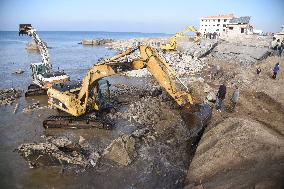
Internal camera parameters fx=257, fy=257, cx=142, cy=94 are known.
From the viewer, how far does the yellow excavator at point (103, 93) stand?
10.4m

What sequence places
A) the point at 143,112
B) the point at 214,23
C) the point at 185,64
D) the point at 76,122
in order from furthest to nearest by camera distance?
the point at 214,23 < the point at 185,64 < the point at 143,112 < the point at 76,122

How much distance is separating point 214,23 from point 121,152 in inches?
2408

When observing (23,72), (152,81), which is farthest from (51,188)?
(23,72)

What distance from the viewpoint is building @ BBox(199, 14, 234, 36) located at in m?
62.2

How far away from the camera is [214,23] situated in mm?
64375

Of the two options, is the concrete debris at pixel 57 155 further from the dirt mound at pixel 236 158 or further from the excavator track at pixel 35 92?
the excavator track at pixel 35 92

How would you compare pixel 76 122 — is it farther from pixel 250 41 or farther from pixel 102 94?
pixel 250 41

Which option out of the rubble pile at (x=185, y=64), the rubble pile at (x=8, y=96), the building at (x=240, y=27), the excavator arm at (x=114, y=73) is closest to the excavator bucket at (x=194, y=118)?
the excavator arm at (x=114, y=73)

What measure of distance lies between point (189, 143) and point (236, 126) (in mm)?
1982

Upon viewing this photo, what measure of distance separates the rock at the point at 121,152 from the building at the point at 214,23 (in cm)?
5600

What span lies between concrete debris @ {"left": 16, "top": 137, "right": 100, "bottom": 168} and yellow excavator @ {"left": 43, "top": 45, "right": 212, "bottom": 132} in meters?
2.17

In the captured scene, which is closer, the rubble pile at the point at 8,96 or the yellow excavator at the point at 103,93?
the yellow excavator at the point at 103,93

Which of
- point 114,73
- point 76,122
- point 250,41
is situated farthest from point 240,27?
point 76,122

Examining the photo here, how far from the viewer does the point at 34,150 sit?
9.75 m
